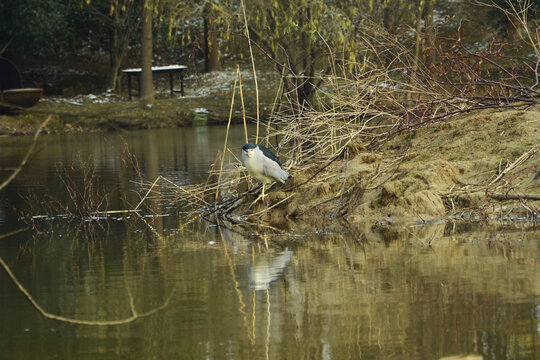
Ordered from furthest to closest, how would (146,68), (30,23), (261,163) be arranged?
(30,23) < (146,68) < (261,163)

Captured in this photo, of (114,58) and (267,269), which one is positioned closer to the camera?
(267,269)

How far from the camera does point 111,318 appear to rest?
541 cm

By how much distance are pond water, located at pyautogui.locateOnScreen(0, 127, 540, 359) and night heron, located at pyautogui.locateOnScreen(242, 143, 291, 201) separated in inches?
26.3

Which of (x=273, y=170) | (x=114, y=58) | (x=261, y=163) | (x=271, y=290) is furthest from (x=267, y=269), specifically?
(x=114, y=58)

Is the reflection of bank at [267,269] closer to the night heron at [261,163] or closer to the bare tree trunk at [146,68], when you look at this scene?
the night heron at [261,163]

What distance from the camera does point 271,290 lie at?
19.6 feet

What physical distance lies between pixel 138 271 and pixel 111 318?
156 cm

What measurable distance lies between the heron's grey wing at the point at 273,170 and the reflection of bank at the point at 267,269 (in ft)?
6.42

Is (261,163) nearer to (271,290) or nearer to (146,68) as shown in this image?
(271,290)

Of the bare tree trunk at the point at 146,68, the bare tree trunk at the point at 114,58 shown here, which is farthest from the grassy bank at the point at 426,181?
the bare tree trunk at the point at 114,58

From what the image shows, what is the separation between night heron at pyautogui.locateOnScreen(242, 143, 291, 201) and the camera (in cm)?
942

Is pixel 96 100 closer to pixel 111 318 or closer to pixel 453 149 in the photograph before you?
pixel 453 149

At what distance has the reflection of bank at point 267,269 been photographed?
626cm

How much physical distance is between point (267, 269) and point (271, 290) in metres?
0.81
